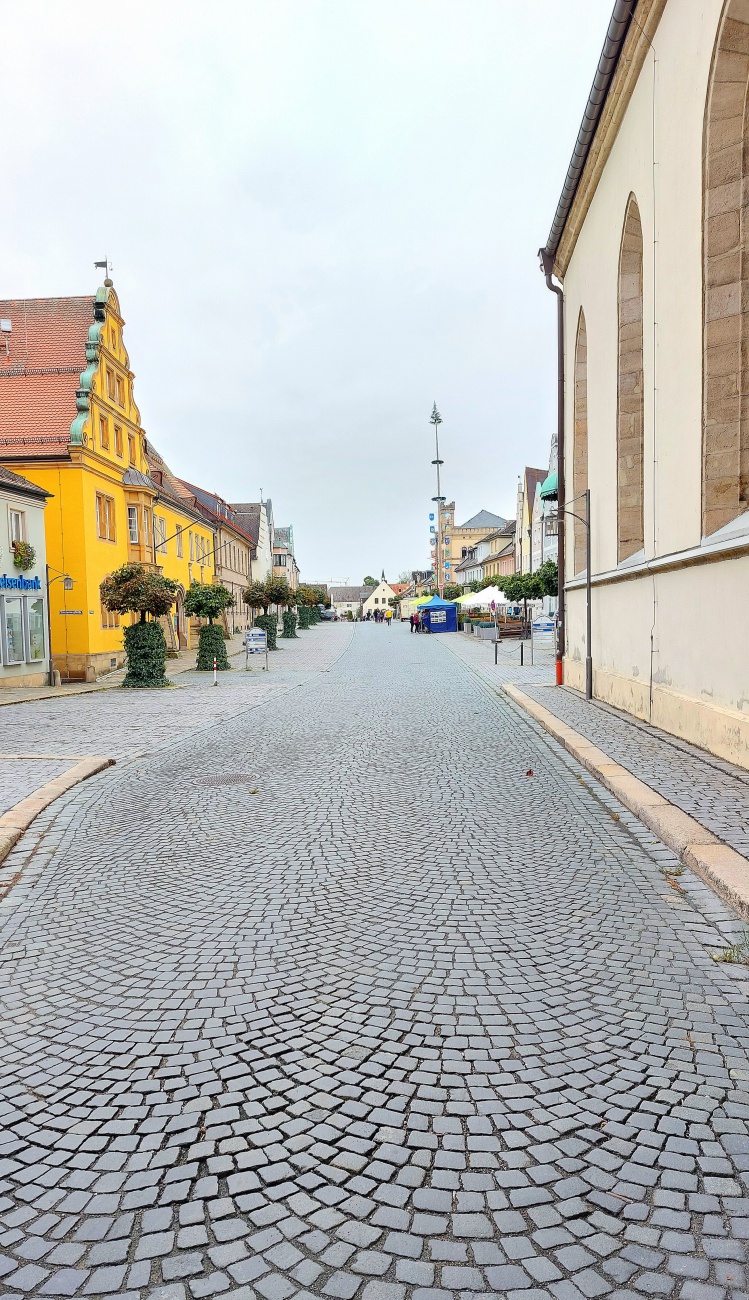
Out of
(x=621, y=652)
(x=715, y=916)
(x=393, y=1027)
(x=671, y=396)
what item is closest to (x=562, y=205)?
(x=671, y=396)

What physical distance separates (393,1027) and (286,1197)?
39.7 inches

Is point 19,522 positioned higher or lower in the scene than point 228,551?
lower

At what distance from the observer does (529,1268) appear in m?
2.11

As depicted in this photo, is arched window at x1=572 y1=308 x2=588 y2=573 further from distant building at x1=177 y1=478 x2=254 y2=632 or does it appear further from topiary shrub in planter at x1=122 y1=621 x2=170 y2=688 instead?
distant building at x1=177 y1=478 x2=254 y2=632

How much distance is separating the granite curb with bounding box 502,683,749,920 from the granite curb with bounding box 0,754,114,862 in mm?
4796

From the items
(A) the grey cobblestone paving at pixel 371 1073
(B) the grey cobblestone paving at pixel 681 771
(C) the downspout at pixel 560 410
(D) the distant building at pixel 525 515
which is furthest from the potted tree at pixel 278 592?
(A) the grey cobblestone paving at pixel 371 1073

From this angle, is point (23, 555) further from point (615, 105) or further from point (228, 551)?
point (228, 551)

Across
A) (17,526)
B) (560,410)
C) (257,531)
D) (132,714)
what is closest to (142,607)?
(17,526)

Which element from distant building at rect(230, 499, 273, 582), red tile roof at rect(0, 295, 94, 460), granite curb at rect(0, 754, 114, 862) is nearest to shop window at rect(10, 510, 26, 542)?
red tile roof at rect(0, 295, 94, 460)

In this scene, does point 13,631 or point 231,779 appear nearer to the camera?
point 231,779

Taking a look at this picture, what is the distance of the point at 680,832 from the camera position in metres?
5.76

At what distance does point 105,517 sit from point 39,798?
2185 centimetres

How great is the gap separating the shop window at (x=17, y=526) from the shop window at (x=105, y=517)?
3.64 m

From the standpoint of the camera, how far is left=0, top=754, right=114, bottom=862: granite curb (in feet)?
21.3
